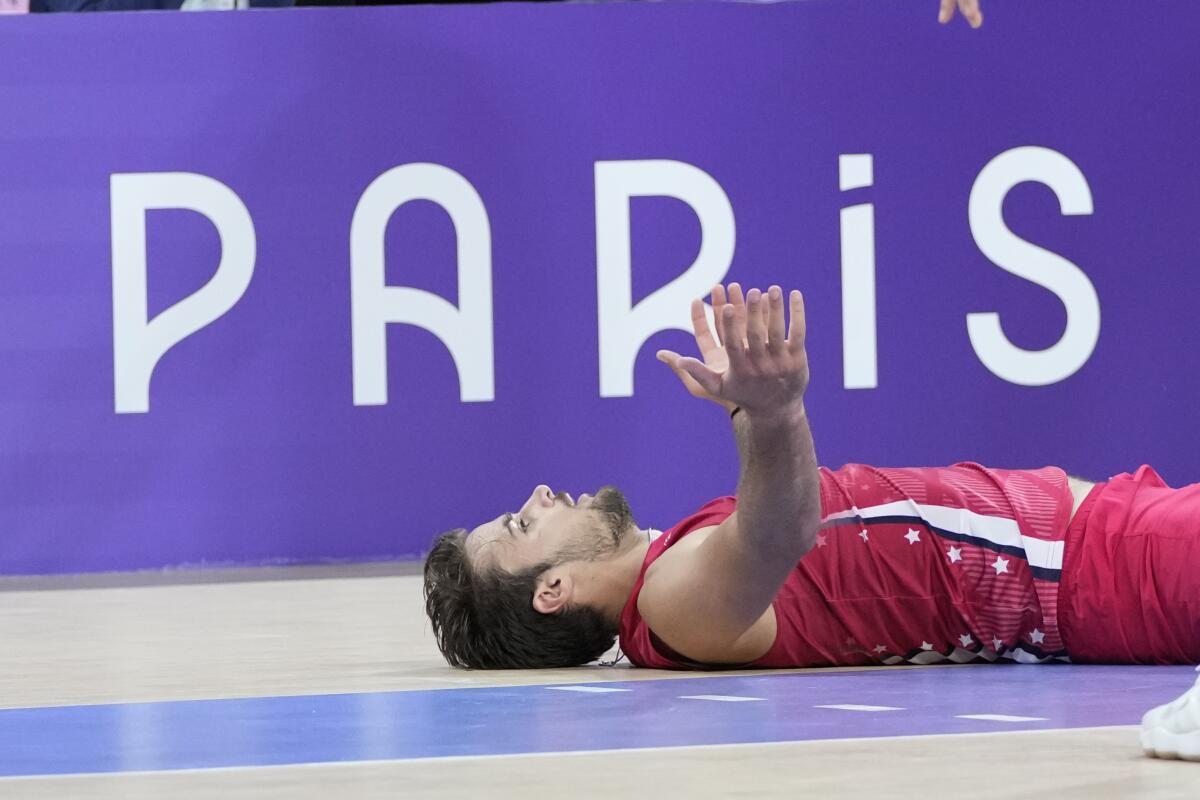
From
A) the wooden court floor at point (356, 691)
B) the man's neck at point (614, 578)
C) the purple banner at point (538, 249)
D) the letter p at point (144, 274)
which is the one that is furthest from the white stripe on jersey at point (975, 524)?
the letter p at point (144, 274)

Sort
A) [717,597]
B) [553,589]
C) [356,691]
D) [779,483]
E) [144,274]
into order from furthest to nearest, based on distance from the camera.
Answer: [144,274]
[553,589]
[356,691]
[717,597]
[779,483]

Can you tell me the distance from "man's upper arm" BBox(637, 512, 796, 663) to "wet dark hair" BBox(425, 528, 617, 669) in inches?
8.0

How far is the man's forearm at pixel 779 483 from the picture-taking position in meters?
2.94

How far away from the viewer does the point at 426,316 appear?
6.36m

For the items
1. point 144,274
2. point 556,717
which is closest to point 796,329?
point 556,717

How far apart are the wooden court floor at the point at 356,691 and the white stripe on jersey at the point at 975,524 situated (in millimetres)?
478

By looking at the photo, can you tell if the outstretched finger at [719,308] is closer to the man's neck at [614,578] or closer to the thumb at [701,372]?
the thumb at [701,372]

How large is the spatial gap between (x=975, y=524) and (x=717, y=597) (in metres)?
0.52

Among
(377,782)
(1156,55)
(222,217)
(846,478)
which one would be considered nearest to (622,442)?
(222,217)

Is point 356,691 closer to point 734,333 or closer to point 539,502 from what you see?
point 539,502

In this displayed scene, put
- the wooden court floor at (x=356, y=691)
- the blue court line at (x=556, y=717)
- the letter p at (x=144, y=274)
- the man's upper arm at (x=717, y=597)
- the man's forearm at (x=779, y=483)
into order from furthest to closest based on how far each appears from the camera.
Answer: the letter p at (x=144, y=274)
the man's upper arm at (x=717, y=597)
the man's forearm at (x=779, y=483)
the blue court line at (x=556, y=717)
the wooden court floor at (x=356, y=691)

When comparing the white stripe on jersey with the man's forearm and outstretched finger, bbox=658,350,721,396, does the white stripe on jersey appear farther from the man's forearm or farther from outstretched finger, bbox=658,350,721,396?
outstretched finger, bbox=658,350,721,396

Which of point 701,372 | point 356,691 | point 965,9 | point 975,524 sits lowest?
point 356,691

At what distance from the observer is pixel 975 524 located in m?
3.41
